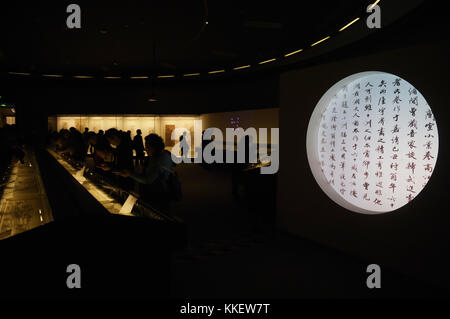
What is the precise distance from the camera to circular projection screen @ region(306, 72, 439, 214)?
324cm

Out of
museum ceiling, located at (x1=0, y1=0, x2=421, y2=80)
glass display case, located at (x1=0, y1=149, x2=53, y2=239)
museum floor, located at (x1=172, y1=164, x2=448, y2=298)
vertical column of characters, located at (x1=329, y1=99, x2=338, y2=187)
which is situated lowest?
museum floor, located at (x1=172, y1=164, x2=448, y2=298)

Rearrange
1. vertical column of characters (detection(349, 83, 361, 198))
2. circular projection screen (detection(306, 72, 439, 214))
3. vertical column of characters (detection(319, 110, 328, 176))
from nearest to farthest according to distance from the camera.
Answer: circular projection screen (detection(306, 72, 439, 214)) < vertical column of characters (detection(349, 83, 361, 198)) < vertical column of characters (detection(319, 110, 328, 176))

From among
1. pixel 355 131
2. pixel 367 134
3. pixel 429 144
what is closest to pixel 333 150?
pixel 355 131

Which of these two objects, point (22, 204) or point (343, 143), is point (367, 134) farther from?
point (22, 204)

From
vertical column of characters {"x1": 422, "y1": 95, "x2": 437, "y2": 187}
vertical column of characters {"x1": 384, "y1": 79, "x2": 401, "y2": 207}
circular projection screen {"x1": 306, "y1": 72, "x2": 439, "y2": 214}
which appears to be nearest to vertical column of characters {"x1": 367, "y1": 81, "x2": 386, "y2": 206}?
circular projection screen {"x1": 306, "y1": 72, "x2": 439, "y2": 214}

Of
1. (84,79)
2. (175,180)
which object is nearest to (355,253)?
(175,180)

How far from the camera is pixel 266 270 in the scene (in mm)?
3543

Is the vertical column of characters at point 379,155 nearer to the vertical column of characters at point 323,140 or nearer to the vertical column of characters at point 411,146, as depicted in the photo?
the vertical column of characters at point 411,146

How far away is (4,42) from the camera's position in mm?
8203

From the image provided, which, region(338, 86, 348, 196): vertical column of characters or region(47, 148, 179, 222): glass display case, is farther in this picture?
region(338, 86, 348, 196): vertical column of characters

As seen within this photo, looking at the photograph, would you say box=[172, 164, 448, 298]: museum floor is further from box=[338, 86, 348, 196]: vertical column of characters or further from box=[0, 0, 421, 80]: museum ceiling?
box=[0, 0, 421, 80]: museum ceiling

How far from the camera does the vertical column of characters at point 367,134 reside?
3.71 metres

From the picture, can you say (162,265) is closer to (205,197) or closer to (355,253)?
(355,253)
